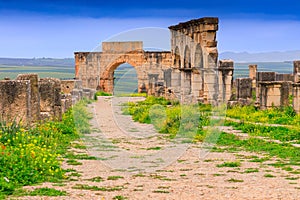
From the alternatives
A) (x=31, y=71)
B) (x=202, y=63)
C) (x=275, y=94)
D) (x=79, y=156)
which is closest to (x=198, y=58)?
(x=202, y=63)

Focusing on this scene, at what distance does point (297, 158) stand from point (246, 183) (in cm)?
256

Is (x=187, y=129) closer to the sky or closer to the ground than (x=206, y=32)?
closer to the ground

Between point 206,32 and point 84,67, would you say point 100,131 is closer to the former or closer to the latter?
point 206,32

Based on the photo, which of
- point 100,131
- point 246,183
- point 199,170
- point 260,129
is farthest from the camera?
point 100,131

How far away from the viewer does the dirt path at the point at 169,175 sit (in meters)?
8.38

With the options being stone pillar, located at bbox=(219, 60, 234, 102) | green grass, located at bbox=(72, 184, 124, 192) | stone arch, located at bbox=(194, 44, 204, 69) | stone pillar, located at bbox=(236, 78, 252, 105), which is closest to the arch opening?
stone arch, located at bbox=(194, 44, 204, 69)

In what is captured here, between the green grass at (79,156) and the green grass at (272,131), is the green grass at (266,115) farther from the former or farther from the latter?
the green grass at (79,156)

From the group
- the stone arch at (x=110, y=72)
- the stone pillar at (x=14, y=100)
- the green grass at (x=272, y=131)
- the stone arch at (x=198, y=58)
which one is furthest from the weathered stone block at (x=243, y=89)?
the stone arch at (x=110, y=72)

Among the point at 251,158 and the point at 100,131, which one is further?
the point at 100,131


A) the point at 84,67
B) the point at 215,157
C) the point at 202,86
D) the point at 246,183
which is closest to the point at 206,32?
the point at 202,86

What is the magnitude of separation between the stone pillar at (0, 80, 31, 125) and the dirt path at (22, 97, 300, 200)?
1479 mm

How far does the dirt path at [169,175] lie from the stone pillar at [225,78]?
30.7 ft

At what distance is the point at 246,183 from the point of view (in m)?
9.11

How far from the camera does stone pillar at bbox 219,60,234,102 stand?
76.5 ft
